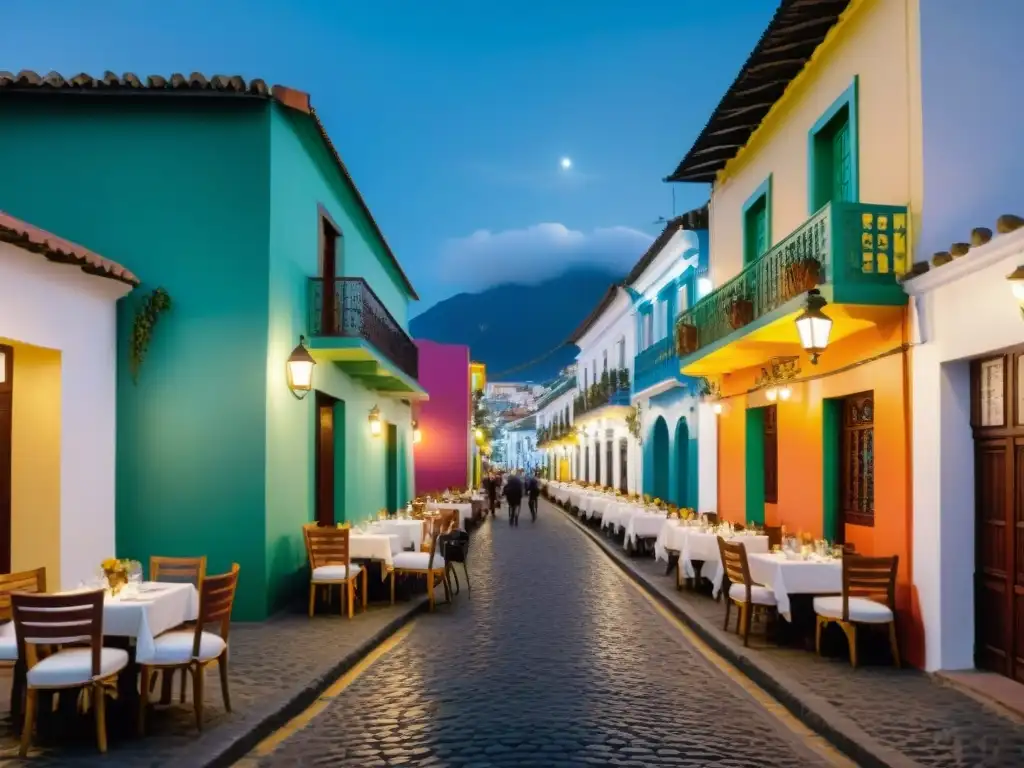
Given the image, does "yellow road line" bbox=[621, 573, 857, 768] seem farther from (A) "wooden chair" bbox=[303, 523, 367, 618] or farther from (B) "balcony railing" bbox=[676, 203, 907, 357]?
(A) "wooden chair" bbox=[303, 523, 367, 618]

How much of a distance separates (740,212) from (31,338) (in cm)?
1109

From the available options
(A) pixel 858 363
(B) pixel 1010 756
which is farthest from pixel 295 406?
(B) pixel 1010 756

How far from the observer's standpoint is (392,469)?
76.3 ft

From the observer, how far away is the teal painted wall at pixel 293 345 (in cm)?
1125

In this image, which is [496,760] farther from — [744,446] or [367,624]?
[744,446]

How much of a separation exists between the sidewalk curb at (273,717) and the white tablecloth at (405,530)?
430cm

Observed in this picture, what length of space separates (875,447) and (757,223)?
6.36m

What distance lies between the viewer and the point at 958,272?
7.88m

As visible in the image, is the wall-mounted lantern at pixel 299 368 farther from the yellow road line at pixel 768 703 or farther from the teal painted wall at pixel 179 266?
the yellow road line at pixel 768 703

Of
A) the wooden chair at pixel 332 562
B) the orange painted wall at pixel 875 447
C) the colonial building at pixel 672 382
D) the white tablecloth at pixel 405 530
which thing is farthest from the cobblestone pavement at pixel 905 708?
the colonial building at pixel 672 382

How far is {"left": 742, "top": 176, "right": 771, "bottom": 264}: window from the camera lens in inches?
551

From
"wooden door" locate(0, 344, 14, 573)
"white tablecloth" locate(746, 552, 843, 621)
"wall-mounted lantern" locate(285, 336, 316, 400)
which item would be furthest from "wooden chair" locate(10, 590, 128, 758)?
"white tablecloth" locate(746, 552, 843, 621)

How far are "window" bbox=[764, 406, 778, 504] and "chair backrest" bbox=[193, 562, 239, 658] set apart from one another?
956 cm

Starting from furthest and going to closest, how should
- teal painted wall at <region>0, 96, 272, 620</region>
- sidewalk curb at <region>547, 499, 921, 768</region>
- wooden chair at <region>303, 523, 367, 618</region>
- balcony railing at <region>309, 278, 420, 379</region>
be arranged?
balcony railing at <region>309, 278, 420, 379</region>
wooden chair at <region>303, 523, 367, 618</region>
teal painted wall at <region>0, 96, 272, 620</region>
sidewalk curb at <region>547, 499, 921, 768</region>
